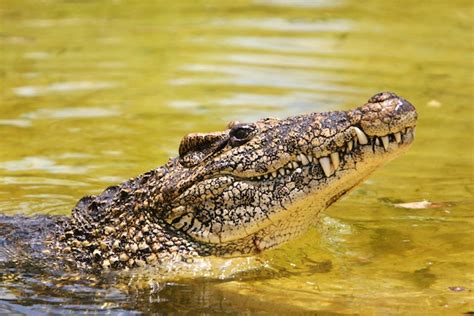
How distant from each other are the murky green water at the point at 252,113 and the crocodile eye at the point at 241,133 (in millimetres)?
981

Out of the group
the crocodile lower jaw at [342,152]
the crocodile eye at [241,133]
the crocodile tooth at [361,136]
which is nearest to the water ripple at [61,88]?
the crocodile eye at [241,133]

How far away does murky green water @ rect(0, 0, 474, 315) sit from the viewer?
6.25 m

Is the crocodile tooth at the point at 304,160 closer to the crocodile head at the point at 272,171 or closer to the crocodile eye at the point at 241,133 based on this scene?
the crocodile head at the point at 272,171

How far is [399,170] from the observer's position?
924 centimetres

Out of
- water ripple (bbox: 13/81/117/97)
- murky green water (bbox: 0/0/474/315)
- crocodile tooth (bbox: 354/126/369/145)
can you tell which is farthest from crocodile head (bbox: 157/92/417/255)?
water ripple (bbox: 13/81/117/97)

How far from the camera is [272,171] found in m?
6.05

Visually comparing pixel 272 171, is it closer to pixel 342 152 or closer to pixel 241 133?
pixel 241 133

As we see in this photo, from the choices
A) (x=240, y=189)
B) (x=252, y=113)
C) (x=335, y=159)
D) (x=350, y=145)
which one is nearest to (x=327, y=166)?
(x=335, y=159)

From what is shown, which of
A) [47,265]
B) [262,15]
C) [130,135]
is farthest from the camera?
[262,15]

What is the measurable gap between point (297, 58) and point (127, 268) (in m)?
7.38

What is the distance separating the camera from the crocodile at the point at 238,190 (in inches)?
231

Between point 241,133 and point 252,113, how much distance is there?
181 inches

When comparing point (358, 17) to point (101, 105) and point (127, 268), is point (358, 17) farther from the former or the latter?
point (127, 268)

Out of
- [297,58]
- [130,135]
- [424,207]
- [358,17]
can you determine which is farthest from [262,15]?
[424,207]
